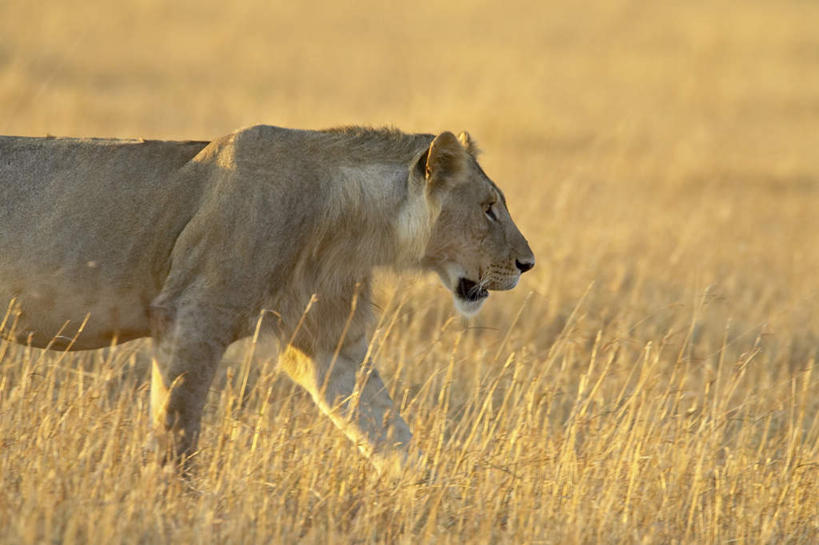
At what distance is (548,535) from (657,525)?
533 millimetres

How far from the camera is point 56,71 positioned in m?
16.6

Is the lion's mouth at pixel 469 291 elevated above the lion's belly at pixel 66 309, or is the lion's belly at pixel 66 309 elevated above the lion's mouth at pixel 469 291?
the lion's mouth at pixel 469 291

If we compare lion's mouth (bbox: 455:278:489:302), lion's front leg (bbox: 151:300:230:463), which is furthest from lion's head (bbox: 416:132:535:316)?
lion's front leg (bbox: 151:300:230:463)

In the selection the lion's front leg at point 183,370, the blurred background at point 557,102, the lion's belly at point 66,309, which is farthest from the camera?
the blurred background at point 557,102

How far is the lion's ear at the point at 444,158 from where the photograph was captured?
4898mm

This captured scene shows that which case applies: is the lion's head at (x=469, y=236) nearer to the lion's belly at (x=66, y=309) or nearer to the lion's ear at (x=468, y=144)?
the lion's ear at (x=468, y=144)

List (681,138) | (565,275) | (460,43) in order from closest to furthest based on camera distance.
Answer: (565,275) < (681,138) < (460,43)

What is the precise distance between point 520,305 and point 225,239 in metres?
3.93

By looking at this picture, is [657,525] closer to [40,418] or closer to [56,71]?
[40,418]

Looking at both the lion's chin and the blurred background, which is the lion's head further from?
the blurred background

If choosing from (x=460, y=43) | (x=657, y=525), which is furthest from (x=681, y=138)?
(x=657, y=525)

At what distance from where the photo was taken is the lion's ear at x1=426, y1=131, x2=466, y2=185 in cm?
490

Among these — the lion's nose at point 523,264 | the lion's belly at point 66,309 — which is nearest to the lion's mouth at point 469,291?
the lion's nose at point 523,264

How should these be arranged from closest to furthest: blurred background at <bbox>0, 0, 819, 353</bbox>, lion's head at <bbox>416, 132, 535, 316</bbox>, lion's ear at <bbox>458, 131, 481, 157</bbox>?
1. lion's head at <bbox>416, 132, 535, 316</bbox>
2. lion's ear at <bbox>458, 131, 481, 157</bbox>
3. blurred background at <bbox>0, 0, 819, 353</bbox>
